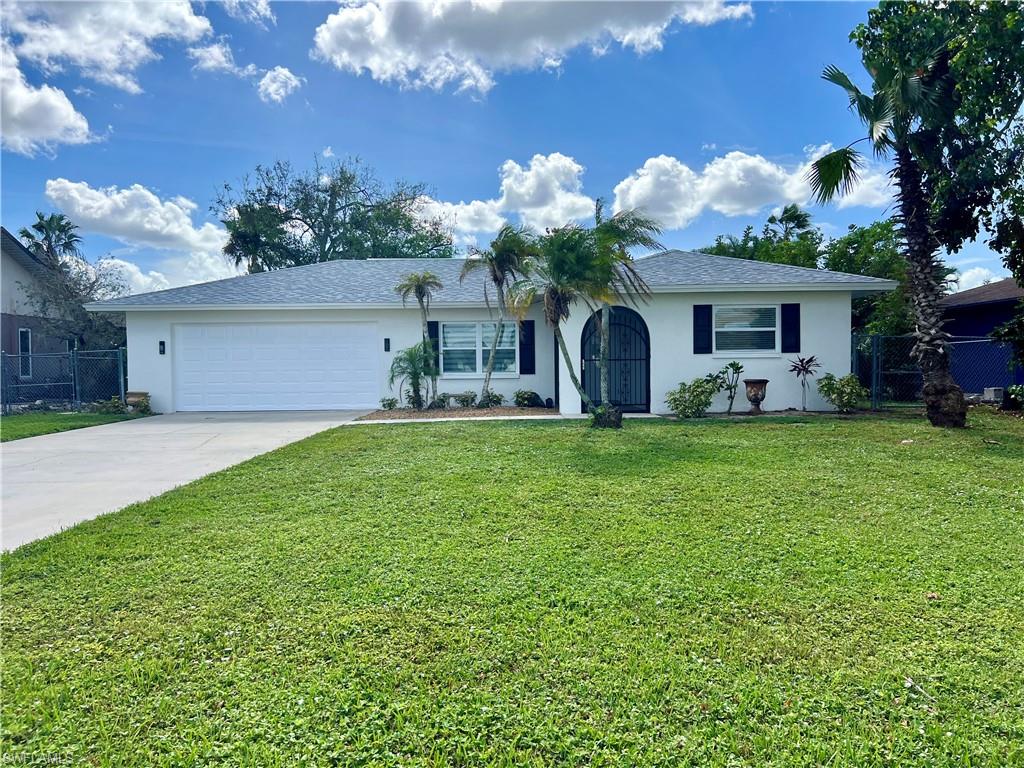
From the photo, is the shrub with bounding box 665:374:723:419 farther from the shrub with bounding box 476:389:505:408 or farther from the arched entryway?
the shrub with bounding box 476:389:505:408

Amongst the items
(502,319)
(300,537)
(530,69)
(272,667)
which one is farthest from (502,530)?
(530,69)

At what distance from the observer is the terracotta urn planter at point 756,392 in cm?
1224

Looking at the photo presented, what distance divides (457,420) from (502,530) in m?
7.30

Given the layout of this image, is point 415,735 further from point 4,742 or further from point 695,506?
point 695,506

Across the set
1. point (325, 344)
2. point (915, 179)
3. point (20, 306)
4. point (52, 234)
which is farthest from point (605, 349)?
point (52, 234)

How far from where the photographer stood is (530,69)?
14.8 m

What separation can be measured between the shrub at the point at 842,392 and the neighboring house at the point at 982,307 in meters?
6.09

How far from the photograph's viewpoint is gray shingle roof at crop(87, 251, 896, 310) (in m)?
12.3

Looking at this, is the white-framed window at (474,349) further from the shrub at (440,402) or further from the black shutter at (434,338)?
the shrub at (440,402)

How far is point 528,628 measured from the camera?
2951 millimetres

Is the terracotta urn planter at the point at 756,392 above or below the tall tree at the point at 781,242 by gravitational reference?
below

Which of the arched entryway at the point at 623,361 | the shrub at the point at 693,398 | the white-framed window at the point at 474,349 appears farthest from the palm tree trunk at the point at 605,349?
the white-framed window at the point at 474,349

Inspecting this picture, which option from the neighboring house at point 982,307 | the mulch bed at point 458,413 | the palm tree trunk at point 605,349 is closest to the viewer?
the palm tree trunk at point 605,349

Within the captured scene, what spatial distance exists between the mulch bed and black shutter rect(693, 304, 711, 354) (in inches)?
142
